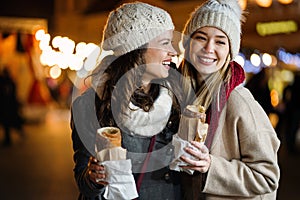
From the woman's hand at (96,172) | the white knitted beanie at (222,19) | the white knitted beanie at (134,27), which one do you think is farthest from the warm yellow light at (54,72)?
the woman's hand at (96,172)

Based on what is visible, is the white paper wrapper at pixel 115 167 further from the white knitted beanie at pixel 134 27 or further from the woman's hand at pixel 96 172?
the white knitted beanie at pixel 134 27

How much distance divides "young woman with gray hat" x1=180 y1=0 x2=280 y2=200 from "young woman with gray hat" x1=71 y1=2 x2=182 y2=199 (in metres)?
0.12

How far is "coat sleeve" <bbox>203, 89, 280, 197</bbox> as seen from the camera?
7.06 feet

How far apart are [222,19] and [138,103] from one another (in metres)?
0.53

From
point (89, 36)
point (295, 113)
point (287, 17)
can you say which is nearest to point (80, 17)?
point (89, 36)

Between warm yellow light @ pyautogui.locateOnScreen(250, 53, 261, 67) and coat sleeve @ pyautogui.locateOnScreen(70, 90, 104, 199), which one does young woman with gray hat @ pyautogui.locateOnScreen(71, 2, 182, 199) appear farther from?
warm yellow light @ pyautogui.locateOnScreen(250, 53, 261, 67)

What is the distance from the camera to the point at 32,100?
18719mm

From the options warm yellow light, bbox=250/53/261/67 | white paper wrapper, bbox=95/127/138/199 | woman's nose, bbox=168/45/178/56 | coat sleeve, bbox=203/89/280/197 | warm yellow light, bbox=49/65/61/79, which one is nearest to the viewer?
white paper wrapper, bbox=95/127/138/199

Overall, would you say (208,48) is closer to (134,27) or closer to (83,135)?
(134,27)

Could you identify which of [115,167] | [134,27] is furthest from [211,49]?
[115,167]

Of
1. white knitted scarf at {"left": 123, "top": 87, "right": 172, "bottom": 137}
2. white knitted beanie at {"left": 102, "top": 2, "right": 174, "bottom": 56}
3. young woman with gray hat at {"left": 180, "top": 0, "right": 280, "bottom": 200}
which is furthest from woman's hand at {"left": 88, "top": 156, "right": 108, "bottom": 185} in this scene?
white knitted beanie at {"left": 102, "top": 2, "right": 174, "bottom": 56}

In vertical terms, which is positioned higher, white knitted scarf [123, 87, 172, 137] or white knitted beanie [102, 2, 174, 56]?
white knitted beanie [102, 2, 174, 56]

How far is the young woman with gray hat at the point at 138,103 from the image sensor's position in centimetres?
220

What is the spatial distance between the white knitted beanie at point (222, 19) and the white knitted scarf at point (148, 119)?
0.37 meters
